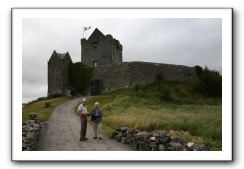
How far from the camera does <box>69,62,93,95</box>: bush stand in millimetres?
29156

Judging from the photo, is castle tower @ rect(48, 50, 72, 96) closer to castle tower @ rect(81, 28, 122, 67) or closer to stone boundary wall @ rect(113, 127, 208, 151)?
castle tower @ rect(81, 28, 122, 67)

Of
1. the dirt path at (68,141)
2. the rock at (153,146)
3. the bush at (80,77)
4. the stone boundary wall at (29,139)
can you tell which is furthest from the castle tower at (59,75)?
the rock at (153,146)

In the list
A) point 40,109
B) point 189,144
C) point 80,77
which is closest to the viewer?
point 189,144

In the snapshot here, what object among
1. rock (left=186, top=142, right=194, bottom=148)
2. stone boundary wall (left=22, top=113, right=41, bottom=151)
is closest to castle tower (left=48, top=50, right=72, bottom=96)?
stone boundary wall (left=22, top=113, right=41, bottom=151)

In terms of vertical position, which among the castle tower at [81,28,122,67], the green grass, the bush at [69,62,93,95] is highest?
the castle tower at [81,28,122,67]

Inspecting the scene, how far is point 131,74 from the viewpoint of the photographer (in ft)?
90.6

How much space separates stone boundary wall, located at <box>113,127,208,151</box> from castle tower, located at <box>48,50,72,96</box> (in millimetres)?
16843

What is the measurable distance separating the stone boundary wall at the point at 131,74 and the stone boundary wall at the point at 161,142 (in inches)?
661

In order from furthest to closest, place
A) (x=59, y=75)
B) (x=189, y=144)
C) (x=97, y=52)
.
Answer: (x=97, y=52) < (x=59, y=75) < (x=189, y=144)

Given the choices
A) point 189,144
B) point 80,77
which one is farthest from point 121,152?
point 80,77

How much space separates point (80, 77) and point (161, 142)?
19893 mm

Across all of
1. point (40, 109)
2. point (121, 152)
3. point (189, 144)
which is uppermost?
point (40, 109)

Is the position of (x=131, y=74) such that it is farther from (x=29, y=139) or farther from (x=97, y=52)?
(x=29, y=139)

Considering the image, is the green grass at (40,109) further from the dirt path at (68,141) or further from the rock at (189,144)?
the rock at (189,144)
